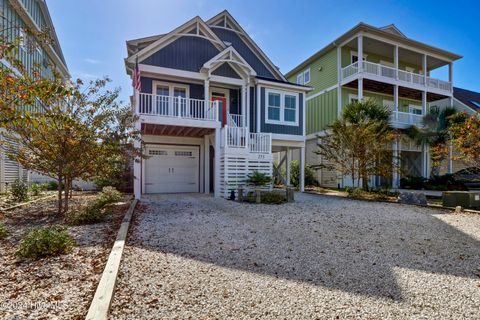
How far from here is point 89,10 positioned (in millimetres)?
7977

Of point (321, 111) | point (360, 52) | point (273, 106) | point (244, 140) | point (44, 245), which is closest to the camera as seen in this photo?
point (44, 245)

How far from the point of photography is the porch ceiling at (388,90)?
1831cm

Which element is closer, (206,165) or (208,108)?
(208,108)

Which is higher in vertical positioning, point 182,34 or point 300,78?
point 300,78

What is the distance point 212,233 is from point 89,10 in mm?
7350

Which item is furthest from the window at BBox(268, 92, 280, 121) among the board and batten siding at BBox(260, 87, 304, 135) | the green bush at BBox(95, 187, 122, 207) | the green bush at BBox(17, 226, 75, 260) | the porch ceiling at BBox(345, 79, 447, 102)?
the green bush at BBox(17, 226, 75, 260)

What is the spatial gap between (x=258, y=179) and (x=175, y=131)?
465 cm

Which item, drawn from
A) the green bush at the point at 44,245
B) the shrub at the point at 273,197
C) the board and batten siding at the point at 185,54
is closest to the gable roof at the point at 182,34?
the board and batten siding at the point at 185,54

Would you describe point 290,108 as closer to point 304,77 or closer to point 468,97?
point 304,77

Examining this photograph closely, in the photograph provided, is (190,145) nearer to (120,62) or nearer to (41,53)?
(120,62)

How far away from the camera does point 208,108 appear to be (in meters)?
11.8

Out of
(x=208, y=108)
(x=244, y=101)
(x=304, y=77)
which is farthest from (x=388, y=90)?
(x=208, y=108)

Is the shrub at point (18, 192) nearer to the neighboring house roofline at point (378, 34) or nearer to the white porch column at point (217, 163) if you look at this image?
the white porch column at point (217, 163)

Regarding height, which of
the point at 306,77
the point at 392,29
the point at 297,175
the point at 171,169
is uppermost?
the point at 392,29
